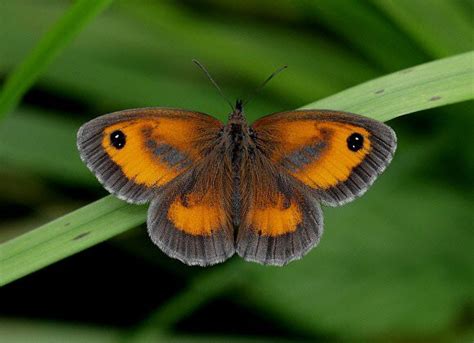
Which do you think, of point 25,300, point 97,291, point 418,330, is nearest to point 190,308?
point 97,291

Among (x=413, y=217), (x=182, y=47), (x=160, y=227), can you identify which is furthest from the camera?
(x=182, y=47)

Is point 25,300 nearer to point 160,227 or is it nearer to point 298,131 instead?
point 160,227

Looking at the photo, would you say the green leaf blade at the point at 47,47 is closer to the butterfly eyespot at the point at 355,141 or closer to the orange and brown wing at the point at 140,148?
the orange and brown wing at the point at 140,148

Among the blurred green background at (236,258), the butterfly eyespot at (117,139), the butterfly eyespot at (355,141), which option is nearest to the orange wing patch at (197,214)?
the butterfly eyespot at (117,139)

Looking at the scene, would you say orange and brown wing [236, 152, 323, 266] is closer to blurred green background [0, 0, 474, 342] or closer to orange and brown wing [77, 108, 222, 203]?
orange and brown wing [77, 108, 222, 203]

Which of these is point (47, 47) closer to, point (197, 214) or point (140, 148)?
point (140, 148)

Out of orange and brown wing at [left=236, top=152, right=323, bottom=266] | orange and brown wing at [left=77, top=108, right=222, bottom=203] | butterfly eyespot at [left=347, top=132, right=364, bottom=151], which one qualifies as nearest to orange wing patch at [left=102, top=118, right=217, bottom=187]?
orange and brown wing at [left=77, top=108, right=222, bottom=203]
